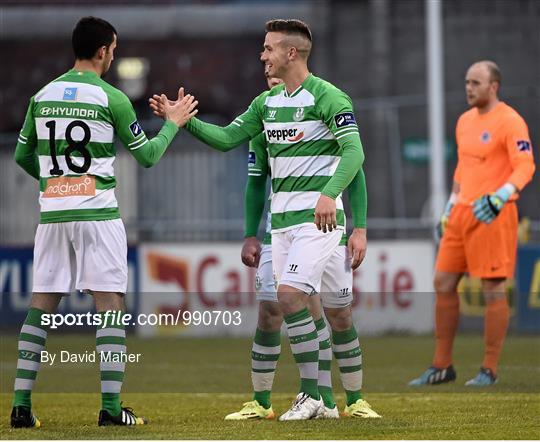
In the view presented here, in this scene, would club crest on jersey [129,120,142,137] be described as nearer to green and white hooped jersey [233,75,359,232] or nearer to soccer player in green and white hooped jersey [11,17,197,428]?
soccer player in green and white hooped jersey [11,17,197,428]

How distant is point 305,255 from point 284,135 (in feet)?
2.18

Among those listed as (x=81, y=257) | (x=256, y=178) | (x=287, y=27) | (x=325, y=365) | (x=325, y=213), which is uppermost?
(x=287, y=27)

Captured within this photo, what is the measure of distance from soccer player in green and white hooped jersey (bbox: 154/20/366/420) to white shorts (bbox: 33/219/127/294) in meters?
0.83

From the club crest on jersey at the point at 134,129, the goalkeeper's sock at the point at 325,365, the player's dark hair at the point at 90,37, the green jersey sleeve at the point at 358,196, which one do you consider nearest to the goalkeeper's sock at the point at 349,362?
the goalkeeper's sock at the point at 325,365

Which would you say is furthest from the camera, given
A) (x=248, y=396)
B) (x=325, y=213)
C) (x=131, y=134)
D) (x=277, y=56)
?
(x=248, y=396)

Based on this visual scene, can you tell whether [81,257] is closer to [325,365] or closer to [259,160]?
[259,160]

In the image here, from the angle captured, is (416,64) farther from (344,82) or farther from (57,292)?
(57,292)

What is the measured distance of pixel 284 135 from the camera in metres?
8.42

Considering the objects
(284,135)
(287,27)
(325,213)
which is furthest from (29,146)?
(325,213)

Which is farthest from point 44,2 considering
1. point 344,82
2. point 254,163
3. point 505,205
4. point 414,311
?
point 254,163

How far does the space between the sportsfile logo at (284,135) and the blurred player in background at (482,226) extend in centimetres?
287

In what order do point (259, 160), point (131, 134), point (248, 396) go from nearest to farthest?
point (131, 134) → point (259, 160) → point (248, 396)

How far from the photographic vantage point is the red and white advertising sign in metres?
17.0

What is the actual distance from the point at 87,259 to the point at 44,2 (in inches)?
617
